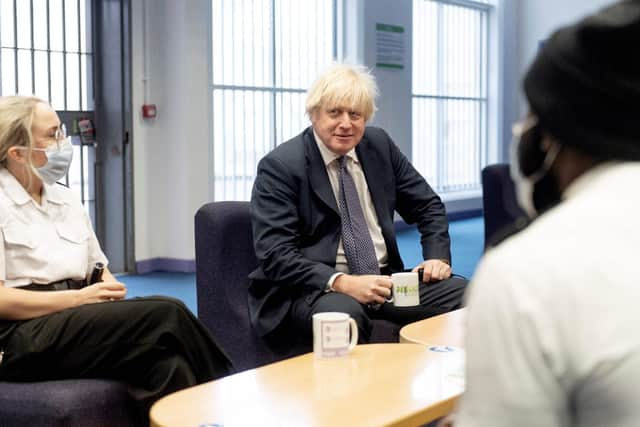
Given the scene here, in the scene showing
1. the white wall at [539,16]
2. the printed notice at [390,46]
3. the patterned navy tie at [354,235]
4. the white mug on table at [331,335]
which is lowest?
the white mug on table at [331,335]

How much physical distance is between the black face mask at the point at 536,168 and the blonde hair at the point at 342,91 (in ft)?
7.90

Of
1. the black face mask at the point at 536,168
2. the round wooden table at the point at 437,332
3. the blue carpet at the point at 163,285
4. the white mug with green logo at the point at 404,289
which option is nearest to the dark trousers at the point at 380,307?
the white mug with green logo at the point at 404,289

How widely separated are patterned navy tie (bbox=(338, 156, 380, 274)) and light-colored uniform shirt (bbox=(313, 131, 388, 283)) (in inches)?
1.2

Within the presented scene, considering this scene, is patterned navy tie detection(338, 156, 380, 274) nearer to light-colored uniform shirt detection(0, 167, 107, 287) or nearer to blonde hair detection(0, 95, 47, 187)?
light-colored uniform shirt detection(0, 167, 107, 287)

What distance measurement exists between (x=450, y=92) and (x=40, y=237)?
850 cm

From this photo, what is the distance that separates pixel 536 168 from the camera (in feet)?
3.01

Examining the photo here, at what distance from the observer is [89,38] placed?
6410 mm

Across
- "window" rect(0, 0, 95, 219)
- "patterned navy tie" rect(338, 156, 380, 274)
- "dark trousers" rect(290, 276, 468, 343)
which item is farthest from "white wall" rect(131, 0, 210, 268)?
"dark trousers" rect(290, 276, 468, 343)

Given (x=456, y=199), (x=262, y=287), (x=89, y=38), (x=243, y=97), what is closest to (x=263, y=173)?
(x=262, y=287)

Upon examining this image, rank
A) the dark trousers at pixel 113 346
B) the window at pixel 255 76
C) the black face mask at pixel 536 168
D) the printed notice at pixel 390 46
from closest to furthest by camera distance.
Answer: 1. the black face mask at pixel 536 168
2. the dark trousers at pixel 113 346
3. the window at pixel 255 76
4. the printed notice at pixel 390 46

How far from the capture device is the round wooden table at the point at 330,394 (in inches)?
74.3

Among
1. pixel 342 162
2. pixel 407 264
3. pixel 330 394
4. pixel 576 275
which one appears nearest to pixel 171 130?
pixel 407 264

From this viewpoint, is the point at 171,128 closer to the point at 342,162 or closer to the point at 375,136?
the point at 375,136

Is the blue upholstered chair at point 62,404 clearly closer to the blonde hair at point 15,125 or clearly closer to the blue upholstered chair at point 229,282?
the blonde hair at point 15,125
